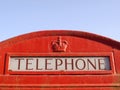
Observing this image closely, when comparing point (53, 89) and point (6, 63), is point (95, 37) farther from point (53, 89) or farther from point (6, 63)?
point (6, 63)

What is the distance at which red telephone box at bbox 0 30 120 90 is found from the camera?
10.2 metres

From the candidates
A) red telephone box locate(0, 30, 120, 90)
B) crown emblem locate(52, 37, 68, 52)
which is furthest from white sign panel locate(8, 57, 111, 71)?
crown emblem locate(52, 37, 68, 52)

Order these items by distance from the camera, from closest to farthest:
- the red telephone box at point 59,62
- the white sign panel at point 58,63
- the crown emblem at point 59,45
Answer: the red telephone box at point 59,62
the white sign panel at point 58,63
the crown emblem at point 59,45

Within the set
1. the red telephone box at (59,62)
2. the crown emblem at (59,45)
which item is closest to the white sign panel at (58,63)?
the red telephone box at (59,62)

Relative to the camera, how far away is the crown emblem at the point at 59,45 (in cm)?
1084

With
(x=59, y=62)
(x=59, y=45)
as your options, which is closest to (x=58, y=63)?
(x=59, y=62)

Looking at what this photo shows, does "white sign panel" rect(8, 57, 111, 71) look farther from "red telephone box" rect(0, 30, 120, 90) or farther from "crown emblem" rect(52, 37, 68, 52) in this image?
"crown emblem" rect(52, 37, 68, 52)

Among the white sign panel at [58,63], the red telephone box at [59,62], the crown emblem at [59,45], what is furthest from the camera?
the crown emblem at [59,45]

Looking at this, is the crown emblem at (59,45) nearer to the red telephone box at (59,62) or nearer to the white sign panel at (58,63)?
the red telephone box at (59,62)

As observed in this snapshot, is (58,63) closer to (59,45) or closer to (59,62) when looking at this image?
(59,62)

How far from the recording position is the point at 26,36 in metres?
11.0

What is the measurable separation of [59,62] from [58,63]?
52mm

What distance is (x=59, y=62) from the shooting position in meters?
10.6

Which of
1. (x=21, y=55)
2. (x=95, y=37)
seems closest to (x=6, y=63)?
(x=21, y=55)
